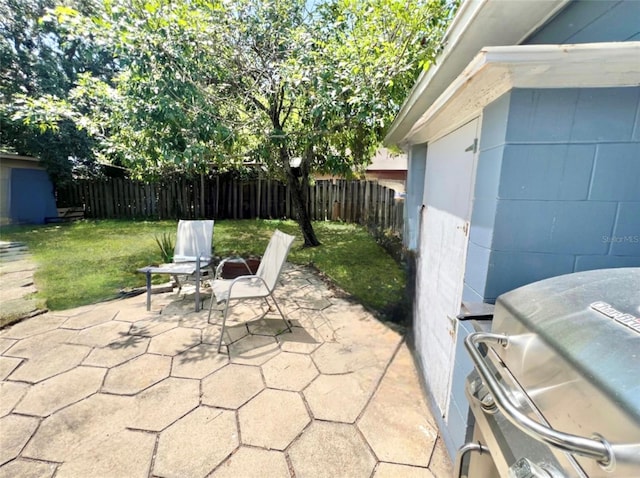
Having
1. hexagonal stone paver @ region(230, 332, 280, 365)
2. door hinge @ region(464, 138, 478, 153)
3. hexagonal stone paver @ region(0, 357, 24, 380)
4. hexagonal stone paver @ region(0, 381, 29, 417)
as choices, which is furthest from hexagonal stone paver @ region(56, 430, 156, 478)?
door hinge @ region(464, 138, 478, 153)

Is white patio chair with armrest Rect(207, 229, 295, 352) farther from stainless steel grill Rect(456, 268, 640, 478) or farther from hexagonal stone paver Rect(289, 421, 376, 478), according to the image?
stainless steel grill Rect(456, 268, 640, 478)

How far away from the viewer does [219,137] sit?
3.96m

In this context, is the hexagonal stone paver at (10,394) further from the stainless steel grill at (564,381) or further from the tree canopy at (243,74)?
the stainless steel grill at (564,381)

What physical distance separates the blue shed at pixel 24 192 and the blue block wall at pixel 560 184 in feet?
40.9

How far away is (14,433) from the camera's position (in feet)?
5.71

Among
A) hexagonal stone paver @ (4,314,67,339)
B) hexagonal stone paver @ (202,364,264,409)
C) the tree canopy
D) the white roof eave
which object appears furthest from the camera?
the tree canopy

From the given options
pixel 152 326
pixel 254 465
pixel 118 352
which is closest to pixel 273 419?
pixel 254 465

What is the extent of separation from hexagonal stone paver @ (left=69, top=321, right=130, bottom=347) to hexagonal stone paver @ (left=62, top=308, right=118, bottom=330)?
10cm

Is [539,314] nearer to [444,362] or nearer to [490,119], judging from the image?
[490,119]

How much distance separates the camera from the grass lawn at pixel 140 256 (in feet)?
12.6

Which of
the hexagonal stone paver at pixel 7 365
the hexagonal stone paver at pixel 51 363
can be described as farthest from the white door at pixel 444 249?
the hexagonal stone paver at pixel 7 365

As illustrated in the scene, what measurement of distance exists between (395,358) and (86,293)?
384 centimetres

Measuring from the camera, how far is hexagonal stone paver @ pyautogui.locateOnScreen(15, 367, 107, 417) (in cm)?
192

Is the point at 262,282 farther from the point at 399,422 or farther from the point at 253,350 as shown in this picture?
the point at 399,422
